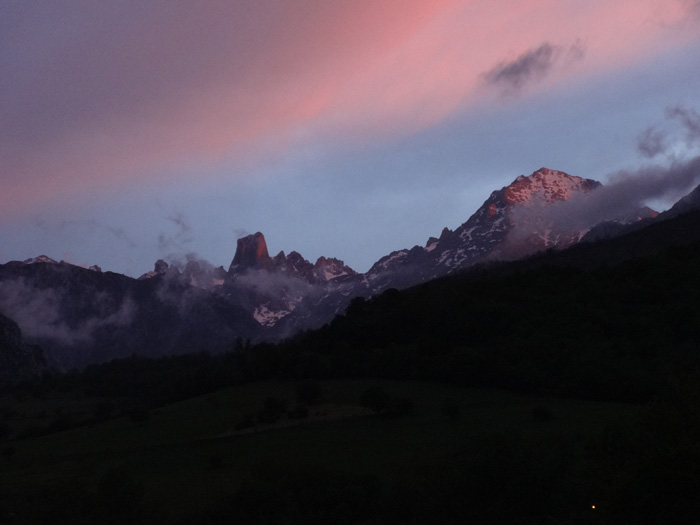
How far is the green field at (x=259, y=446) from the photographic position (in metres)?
50.2

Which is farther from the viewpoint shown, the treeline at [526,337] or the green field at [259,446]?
the treeline at [526,337]

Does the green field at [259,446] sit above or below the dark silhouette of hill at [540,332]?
below

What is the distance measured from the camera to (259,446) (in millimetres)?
73188

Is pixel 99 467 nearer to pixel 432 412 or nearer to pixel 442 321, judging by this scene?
pixel 432 412

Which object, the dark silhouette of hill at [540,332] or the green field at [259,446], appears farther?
the dark silhouette of hill at [540,332]

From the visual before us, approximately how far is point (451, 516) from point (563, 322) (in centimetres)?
6955

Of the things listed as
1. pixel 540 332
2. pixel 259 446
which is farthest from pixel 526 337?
pixel 259 446

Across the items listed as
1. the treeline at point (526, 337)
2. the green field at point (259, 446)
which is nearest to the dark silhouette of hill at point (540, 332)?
the treeline at point (526, 337)

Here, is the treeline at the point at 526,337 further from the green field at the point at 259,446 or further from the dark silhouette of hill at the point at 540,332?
the green field at the point at 259,446

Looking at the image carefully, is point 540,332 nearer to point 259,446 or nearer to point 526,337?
point 526,337

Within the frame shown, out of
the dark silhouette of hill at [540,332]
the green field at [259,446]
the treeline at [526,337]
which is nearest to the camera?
the green field at [259,446]

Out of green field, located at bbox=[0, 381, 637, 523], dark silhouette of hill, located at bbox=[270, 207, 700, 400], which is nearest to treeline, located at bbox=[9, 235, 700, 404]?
dark silhouette of hill, located at bbox=[270, 207, 700, 400]

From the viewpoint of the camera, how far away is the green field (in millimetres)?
50156

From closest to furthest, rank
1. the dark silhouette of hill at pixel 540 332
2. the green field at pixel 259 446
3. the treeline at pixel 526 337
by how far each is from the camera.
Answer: the green field at pixel 259 446
the dark silhouette of hill at pixel 540 332
the treeline at pixel 526 337
